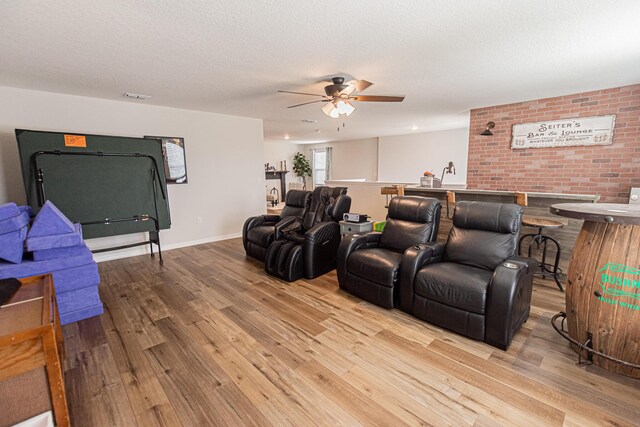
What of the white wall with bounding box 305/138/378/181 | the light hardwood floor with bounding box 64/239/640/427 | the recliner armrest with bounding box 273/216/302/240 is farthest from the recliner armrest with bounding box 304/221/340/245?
the white wall with bounding box 305/138/378/181

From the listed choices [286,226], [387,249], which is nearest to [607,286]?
[387,249]

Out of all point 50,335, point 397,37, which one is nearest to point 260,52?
point 397,37

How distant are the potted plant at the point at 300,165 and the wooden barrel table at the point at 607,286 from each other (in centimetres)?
1003

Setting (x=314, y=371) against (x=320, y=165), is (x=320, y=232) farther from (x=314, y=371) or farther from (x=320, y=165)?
(x=320, y=165)

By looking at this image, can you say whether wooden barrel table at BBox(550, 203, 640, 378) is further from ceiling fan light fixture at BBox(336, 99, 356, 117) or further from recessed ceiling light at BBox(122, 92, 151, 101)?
recessed ceiling light at BBox(122, 92, 151, 101)

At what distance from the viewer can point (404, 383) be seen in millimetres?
1788

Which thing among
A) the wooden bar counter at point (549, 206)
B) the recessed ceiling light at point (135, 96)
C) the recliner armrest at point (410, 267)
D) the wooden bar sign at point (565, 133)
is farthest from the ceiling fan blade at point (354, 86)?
the wooden bar sign at point (565, 133)

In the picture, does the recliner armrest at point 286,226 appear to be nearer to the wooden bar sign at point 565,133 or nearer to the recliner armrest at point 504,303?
the recliner armrest at point 504,303

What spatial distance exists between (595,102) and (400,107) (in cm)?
260

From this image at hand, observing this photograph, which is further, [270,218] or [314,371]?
[270,218]

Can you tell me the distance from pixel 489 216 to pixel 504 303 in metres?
0.89

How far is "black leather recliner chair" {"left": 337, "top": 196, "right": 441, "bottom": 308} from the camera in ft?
8.75

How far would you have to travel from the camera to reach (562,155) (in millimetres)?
4203

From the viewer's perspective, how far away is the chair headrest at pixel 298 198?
4340 mm
